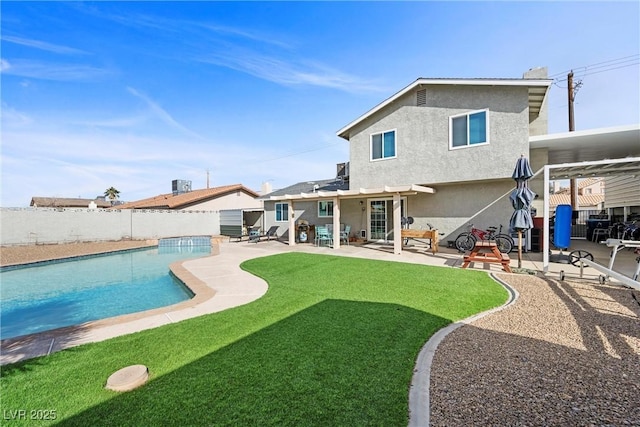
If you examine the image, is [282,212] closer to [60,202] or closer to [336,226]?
[336,226]

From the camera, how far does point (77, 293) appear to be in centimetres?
944

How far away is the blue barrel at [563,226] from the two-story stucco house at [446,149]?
3143 millimetres

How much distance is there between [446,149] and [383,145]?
3.19 metres

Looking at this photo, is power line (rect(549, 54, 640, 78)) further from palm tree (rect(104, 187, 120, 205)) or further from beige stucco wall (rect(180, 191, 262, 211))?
palm tree (rect(104, 187, 120, 205))

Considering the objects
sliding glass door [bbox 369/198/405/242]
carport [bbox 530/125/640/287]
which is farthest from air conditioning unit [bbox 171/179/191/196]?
carport [bbox 530/125/640/287]

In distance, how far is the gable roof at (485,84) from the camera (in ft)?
35.4

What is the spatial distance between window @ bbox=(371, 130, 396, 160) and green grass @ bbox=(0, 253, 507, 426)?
954 cm

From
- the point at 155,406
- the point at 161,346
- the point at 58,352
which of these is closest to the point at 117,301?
the point at 58,352

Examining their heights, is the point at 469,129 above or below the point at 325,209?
above

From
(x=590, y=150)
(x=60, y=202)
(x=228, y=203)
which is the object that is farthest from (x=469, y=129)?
(x=60, y=202)

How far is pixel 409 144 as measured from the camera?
13844 millimetres

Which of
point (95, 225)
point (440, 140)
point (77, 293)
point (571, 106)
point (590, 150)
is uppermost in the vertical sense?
point (571, 106)

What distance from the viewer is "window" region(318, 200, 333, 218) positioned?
1920cm

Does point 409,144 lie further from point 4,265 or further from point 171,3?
point 4,265
